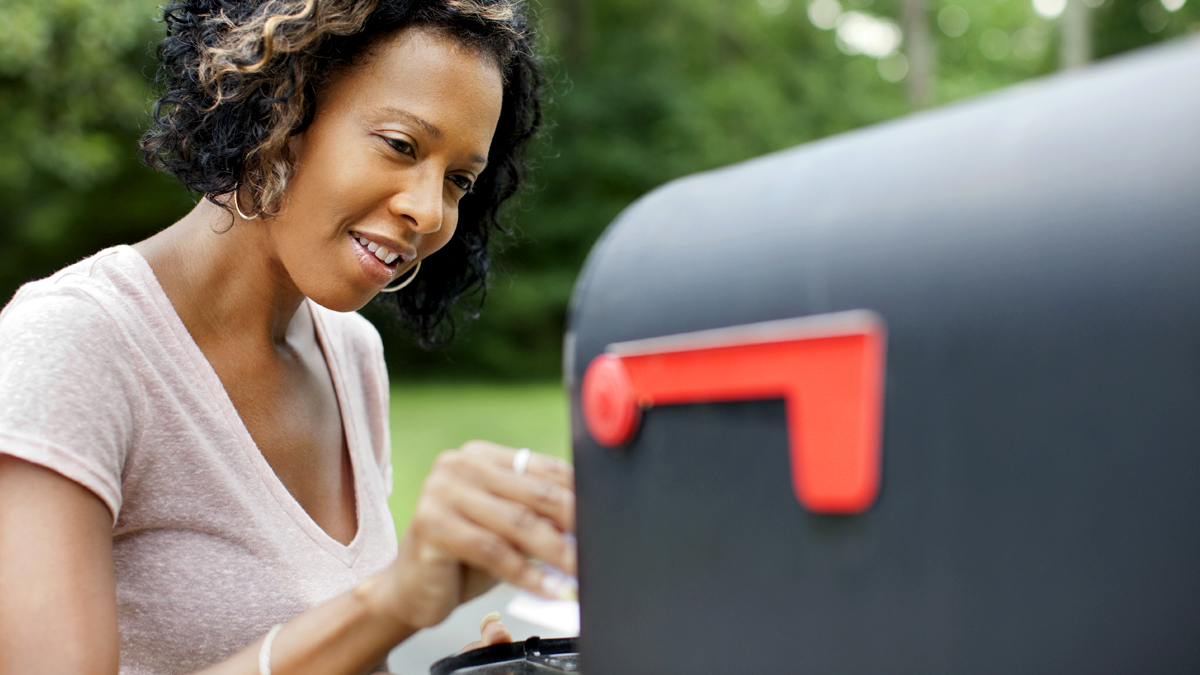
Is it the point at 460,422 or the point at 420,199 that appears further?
the point at 460,422

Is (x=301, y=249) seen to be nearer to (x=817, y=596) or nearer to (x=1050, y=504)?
(x=817, y=596)

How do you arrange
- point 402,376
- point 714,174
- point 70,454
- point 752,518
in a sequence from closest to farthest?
point 752,518 → point 714,174 → point 70,454 → point 402,376

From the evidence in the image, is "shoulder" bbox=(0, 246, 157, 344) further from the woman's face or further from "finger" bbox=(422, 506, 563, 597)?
"finger" bbox=(422, 506, 563, 597)

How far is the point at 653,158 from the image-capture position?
58.9 feet

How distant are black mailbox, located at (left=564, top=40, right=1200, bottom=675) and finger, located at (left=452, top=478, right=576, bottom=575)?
4cm

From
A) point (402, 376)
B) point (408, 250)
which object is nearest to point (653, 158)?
point (402, 376)

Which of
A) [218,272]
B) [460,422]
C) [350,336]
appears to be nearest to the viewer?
[218,272]

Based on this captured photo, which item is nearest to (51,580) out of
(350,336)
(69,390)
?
(69,390)

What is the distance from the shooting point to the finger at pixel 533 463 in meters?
0.81

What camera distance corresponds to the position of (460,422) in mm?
10969

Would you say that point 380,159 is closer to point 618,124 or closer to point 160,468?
→ point 160,468

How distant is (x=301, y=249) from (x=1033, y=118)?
1.05 meters

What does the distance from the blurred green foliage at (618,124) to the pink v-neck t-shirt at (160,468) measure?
10.8 m

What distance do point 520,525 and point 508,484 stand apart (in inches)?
1.4
